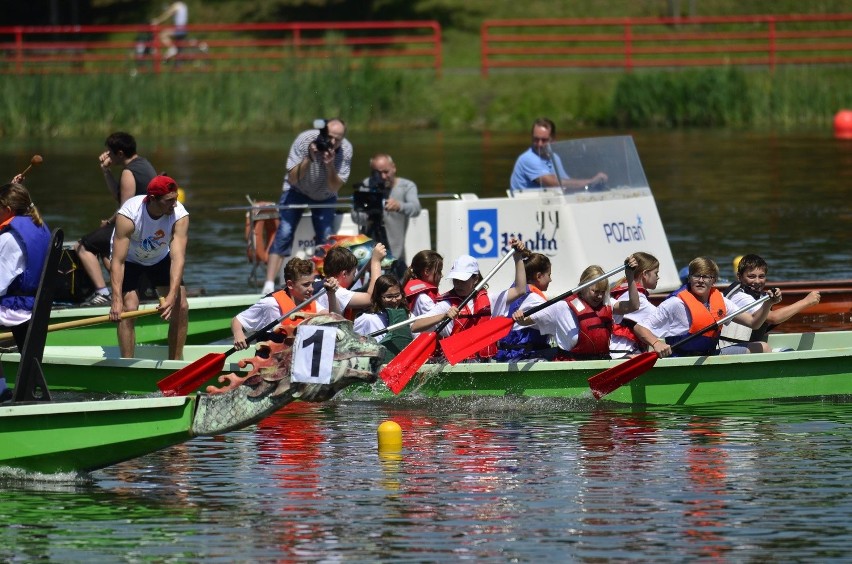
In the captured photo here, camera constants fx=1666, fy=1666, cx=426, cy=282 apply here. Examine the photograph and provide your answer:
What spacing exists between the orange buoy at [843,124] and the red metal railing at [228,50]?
8.66 meters

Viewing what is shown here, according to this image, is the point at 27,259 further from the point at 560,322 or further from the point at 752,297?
the point at 752,297

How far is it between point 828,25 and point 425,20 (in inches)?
390

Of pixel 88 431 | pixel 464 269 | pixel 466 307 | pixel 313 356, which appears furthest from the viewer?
pixel 466 307

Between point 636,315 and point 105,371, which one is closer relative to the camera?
point 636,315

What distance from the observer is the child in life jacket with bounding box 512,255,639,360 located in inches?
471

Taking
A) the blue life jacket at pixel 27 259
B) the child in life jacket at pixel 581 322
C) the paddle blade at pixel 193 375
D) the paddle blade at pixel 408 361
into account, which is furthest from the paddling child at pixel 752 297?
the blue life jacket at pixel 27 259

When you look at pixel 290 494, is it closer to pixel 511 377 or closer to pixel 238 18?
pixel 511 377

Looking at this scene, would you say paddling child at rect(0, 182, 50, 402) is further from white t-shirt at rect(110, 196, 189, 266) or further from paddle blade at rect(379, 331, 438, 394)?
paddle blade at rect(379, 331, 438, 394)

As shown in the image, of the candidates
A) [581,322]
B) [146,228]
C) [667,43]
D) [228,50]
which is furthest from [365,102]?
[146,228]

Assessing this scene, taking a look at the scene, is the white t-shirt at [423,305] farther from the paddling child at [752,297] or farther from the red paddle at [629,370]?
the paddling child at [752,297]

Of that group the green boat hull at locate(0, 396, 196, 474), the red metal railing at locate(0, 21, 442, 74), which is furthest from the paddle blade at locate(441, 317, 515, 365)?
the red metal railing at locate(0, 21, 442, 74)

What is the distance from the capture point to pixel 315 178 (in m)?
15.4

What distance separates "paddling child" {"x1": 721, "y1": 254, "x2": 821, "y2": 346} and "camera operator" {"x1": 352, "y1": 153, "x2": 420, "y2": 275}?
12.2 feet

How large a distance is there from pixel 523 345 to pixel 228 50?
28115 mm
